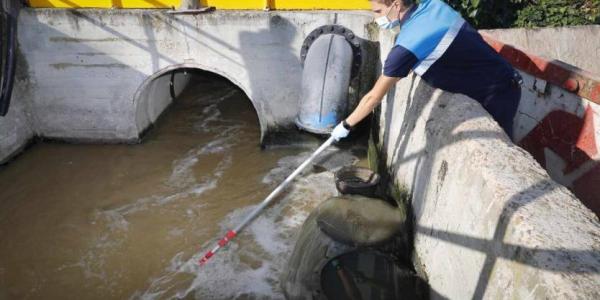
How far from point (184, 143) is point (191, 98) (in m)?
2.40

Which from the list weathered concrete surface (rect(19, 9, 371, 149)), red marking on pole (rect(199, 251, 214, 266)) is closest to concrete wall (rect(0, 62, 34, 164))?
weathered concrete surface (rect(19, 9, 371, 149))

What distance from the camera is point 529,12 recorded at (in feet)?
21.9

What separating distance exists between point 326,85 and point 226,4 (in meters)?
2.36

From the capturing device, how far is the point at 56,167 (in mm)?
6602

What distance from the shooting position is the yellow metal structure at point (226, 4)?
20.4 ft

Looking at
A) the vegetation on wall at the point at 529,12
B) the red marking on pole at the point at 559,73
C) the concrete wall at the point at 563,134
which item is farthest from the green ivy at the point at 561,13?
the concrete wall at the point at 563,134

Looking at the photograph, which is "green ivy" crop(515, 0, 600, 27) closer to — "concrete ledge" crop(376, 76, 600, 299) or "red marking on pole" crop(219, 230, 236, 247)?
"concrete ledge" crop(376, 76, 600, 299)

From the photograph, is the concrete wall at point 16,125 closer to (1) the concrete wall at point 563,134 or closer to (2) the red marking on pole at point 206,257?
(2) the red marking on pole at point 206,257

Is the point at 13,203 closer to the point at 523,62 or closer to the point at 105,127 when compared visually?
the point at 105,127

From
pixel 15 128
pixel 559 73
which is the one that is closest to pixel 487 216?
pixel 559 73

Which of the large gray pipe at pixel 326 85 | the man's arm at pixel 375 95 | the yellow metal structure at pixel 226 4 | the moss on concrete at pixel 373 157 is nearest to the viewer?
the man's arm at pixel 375 95

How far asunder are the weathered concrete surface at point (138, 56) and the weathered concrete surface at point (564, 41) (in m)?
2.18

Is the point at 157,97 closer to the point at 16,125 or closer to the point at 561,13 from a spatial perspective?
the point at 16,125

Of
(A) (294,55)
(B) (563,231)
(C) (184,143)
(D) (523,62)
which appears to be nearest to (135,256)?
(C) (184,143)
